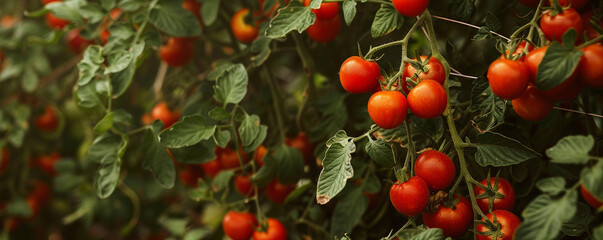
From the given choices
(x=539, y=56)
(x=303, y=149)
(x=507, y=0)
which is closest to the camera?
(x=539, y=56)

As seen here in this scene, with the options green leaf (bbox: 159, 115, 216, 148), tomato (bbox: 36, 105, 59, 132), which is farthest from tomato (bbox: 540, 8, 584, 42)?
tomato (bbox: 36, 105, 59, 132)

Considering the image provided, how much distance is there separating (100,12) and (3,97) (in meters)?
0.59

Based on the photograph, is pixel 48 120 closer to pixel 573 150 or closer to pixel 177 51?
pixel 177 51

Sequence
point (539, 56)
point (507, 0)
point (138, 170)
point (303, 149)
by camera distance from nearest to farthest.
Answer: point (539, 56) < point (507, 0) < point (303, 149) < point (138, 170)

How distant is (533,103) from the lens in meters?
0.49

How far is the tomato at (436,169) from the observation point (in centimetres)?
51

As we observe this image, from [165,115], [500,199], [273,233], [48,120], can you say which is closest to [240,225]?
[273,233]

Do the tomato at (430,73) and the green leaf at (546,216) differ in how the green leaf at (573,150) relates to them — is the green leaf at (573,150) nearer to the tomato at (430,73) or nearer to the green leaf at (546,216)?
the green leaf at (546,216)

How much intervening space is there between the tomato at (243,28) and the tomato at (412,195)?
1.25ft

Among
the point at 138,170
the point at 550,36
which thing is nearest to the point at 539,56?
the point at 550,36

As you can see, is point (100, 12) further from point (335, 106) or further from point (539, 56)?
point (539, 56)

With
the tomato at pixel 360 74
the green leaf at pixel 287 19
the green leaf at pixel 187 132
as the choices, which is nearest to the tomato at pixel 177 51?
the green leaf at pixel 187 132

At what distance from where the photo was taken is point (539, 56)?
0.45m

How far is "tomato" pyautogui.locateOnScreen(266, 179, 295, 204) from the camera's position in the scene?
79 cm
